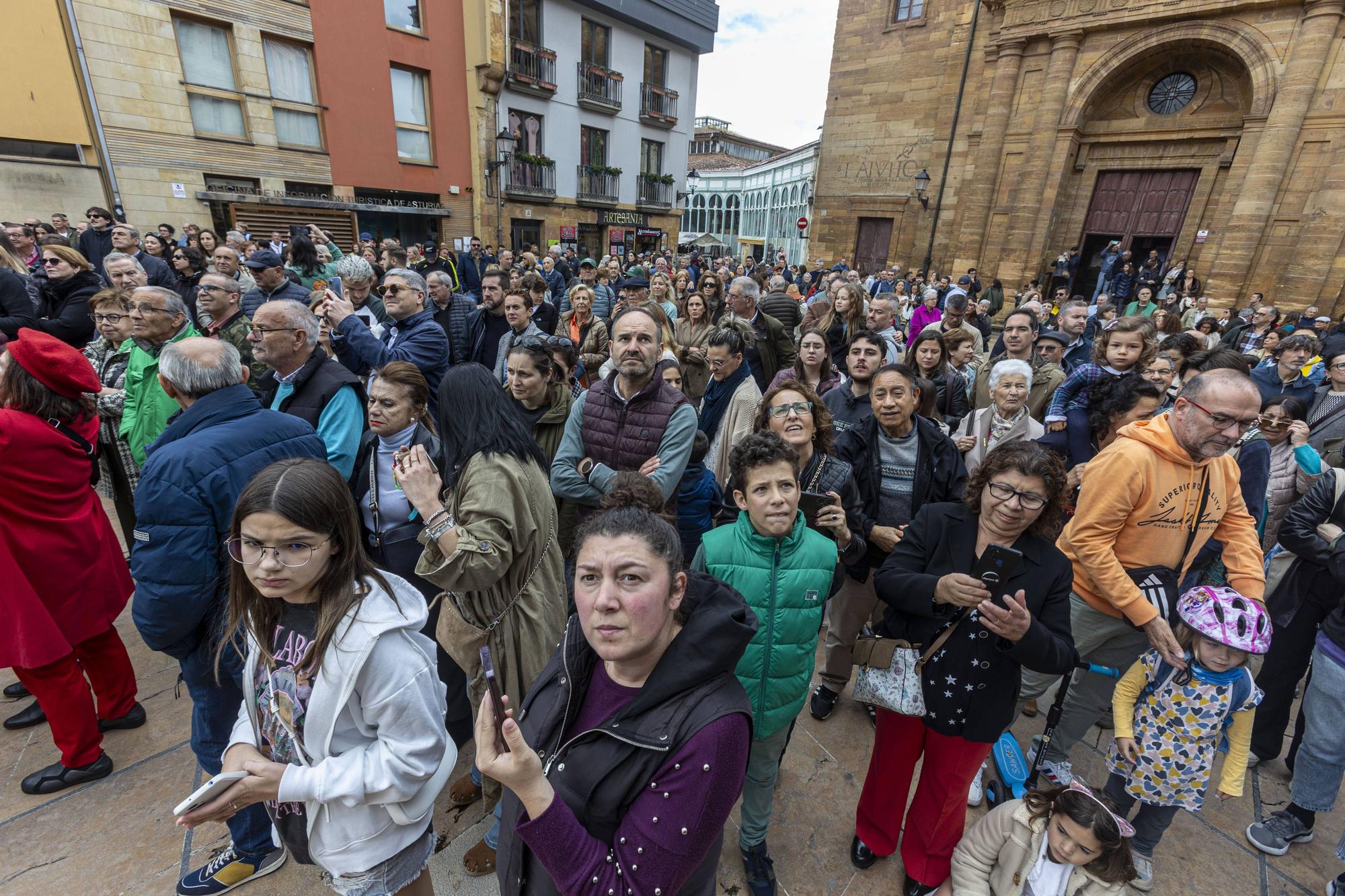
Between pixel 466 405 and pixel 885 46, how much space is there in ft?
69.5

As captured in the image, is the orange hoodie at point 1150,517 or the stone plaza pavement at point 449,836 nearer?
the stone plaza pavement at point 449,836

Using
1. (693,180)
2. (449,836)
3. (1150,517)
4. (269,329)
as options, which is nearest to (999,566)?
(1150,517)

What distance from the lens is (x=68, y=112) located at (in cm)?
1077

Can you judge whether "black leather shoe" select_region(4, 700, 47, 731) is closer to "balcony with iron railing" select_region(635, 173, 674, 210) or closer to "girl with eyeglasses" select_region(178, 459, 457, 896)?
"girl with eyeglasses" select_region(178, 459, 457, 896)

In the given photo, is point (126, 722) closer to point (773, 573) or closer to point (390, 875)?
point (390, 875)

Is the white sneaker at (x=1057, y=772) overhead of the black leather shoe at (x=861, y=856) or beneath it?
overhead

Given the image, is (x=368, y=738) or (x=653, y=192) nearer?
(x=368, y=738)

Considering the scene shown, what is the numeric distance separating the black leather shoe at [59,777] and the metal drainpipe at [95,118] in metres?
13.4

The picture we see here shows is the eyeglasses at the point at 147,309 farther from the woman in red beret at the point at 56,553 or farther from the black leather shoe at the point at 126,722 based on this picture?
the black leather shoe at the point at 126,722

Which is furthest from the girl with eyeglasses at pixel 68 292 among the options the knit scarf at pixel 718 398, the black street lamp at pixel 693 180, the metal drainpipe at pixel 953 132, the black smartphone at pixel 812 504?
the black street lamp at pixel 693 180

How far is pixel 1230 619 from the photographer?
2199 millimetres

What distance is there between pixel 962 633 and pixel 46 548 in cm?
387

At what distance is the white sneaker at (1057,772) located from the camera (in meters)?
2.85

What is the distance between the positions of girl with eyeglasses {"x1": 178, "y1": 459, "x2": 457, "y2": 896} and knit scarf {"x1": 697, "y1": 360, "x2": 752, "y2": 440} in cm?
259
